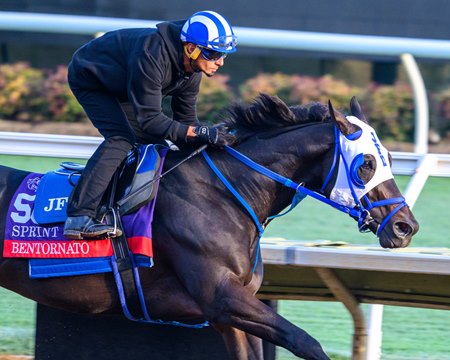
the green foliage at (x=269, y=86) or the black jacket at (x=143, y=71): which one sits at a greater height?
the green foliage at (x=269, y=86)

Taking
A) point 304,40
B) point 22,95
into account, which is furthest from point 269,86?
point 304,40

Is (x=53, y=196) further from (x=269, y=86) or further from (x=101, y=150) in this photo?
(x=269, y=86)

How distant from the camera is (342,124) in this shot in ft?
14.6

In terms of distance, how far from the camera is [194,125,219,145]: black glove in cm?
459

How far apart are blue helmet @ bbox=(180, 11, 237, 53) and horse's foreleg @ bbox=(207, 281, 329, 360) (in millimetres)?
1040

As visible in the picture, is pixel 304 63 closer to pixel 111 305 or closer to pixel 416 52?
pixel 416 52

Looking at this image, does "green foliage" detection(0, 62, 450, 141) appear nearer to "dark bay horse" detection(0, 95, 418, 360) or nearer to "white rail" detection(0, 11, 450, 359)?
"white rail" detection(0, 11, 450, 359)

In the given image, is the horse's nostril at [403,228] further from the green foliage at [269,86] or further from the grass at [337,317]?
the green foliage at [269,86]

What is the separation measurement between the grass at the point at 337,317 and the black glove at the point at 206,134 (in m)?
1.77

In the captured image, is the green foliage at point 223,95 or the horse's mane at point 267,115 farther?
the green foliage at point 223,95

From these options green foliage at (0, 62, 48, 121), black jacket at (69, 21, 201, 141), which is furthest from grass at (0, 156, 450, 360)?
green foliage at (0, 62, 48, 121)

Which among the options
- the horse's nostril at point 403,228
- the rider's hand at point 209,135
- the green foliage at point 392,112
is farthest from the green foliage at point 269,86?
the horse's nostril at point 403,228

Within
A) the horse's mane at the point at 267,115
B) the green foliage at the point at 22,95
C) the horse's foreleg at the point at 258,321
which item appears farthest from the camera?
the green foliage at the point at 22,95

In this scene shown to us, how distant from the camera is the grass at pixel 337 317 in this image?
20.2 ft
